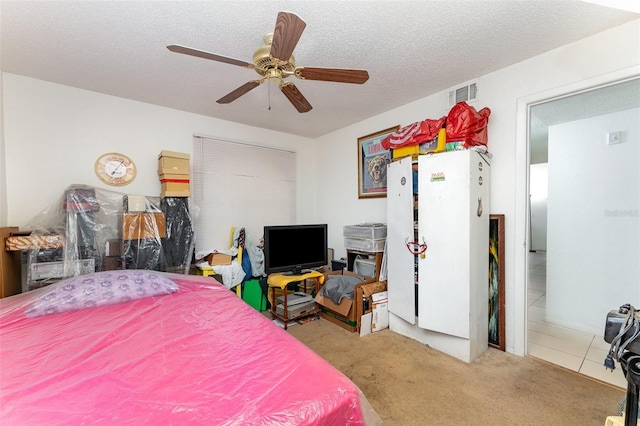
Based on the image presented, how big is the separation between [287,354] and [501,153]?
252cm

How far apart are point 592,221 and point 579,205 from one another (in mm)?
196

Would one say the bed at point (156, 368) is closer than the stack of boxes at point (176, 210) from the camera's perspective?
Yes

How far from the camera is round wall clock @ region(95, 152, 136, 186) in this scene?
2.75 meters

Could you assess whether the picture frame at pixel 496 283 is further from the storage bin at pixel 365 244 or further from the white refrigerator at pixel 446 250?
the storage bin at pixel 365 244

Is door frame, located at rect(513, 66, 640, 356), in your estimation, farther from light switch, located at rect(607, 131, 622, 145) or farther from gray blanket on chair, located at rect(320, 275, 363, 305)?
gray blanket on chair, located at rect(320, 275, 363, 305)

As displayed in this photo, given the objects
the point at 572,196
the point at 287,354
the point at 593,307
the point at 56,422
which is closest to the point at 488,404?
the point at 287,354

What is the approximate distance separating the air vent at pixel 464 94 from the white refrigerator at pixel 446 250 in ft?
2.19

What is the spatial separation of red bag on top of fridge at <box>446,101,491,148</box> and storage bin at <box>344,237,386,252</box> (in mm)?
1310

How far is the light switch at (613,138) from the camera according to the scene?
2.55 meters

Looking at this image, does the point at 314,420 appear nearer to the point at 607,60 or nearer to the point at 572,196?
the point at 607,60

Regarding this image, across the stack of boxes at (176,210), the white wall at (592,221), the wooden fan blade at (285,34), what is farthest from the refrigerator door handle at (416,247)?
the stack of boxes at (176,210)

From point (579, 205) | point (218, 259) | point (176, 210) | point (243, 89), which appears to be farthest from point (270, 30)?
point (579, 205)

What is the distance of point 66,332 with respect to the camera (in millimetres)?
1457

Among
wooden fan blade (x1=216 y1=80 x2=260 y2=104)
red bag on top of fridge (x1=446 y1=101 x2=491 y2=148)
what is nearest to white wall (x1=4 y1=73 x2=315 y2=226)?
wooden fan blade (x1=216 y1=80 x2=260 y2=104)
